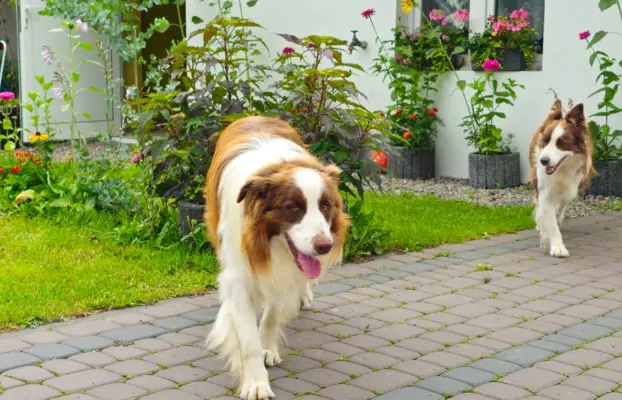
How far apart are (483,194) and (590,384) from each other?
5403 mm

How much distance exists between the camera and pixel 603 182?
9.12 m

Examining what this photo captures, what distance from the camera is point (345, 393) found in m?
4.03

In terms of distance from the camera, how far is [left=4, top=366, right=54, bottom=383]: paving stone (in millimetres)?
4066

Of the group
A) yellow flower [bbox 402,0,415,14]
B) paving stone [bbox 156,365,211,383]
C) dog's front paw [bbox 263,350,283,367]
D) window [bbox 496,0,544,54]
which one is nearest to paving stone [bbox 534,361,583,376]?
dog's front paw [bbox 263,350,283,367]

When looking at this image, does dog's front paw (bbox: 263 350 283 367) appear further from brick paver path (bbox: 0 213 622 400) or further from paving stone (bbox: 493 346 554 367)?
paving stone (bbox: 493 346 554 367)

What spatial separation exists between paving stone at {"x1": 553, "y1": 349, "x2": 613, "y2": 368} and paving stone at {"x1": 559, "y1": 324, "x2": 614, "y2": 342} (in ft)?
0.76

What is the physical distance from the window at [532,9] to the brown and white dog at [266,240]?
621 centimetres

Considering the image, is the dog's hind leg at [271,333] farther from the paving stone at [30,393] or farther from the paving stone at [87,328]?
the paving stone at [30,393]

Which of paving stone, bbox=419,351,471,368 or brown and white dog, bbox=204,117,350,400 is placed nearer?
brown and white dog, bbox=204,117,350,400

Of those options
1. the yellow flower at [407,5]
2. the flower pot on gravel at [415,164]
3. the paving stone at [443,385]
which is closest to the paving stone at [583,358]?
the paving stone at [443,385]

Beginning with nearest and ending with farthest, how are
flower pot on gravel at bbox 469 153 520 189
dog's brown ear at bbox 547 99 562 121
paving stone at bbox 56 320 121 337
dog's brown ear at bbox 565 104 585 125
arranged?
paving stone at bbox 56 320 121 337 → dog's brown ear at bbox 565 104 585 125 → dog's brown ear at bbox 547 99 562 121 → flower pot on gravel at bbox 469 153 520 189

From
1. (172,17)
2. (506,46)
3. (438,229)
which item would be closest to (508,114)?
(506,46)

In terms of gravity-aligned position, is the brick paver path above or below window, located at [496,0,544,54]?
below

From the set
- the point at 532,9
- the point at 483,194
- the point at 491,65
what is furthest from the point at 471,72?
the point at 483,194
